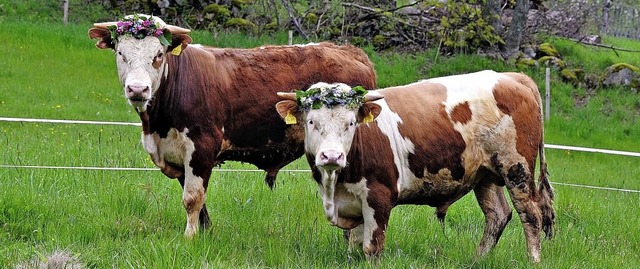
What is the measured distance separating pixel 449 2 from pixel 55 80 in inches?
399

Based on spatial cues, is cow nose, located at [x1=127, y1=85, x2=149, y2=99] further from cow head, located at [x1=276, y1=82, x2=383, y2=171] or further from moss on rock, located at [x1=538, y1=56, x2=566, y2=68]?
moss on rock, located at [x1=538, y1=56, x2=566, y2=68]

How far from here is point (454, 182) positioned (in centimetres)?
759

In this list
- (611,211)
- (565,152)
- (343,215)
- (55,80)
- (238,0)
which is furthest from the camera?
(238,0)

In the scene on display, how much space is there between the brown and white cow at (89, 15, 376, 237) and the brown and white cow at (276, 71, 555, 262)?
681mm

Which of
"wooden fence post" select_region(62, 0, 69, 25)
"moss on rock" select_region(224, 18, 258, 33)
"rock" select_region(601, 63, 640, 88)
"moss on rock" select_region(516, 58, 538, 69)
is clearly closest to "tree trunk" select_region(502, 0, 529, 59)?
"moss on rock" select_region(516, 58, 538, 69)

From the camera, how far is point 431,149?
7.48 meters

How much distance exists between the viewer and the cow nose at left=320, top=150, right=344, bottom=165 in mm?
6281

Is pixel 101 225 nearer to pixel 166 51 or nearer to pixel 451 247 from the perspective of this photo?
pixel 166 51

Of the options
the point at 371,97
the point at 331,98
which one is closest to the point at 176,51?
the point at 331,98

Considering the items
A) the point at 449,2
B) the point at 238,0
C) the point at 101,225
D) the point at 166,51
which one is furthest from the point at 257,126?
the point at 238,0

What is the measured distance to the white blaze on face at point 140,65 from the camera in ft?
22.7

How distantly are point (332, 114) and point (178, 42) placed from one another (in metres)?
1.70

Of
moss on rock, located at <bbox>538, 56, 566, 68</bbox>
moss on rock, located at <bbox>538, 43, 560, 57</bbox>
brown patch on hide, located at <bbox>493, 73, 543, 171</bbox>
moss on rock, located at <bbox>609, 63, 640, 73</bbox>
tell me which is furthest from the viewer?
moss on rock, located at <bbox>538, 43, 560, 57</bbox>

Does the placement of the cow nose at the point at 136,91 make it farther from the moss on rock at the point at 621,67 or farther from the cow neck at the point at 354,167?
the moss on rock at the point at 621,67
